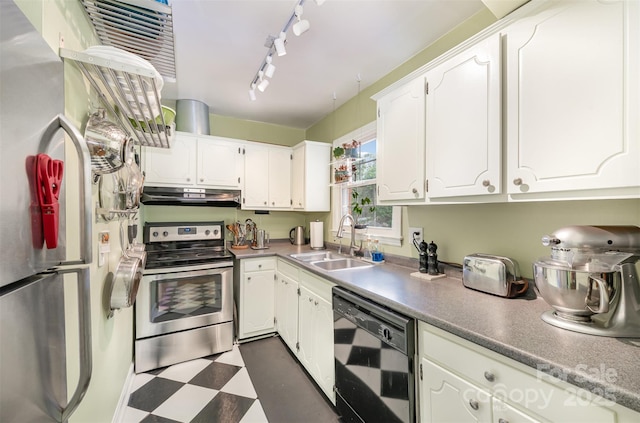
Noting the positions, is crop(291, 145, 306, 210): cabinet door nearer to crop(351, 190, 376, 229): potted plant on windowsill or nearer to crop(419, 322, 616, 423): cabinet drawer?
crop(351, 190, 376, 229): potted plant on windowsill

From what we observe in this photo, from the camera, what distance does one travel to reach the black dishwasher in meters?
1.16

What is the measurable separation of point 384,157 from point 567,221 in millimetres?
1020

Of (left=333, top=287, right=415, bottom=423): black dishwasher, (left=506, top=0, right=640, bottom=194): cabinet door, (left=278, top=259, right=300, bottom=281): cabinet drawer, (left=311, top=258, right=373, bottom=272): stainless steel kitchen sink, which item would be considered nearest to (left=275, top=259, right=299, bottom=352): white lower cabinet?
(left=278, top=259, right=300, bottom=281): cabinet drawer

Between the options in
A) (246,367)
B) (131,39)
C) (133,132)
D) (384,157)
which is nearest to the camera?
(131,39)

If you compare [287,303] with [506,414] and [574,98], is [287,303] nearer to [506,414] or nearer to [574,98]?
[506,414]

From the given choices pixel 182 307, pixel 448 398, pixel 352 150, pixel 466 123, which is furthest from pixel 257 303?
pixel 466 123

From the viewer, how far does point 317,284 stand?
1.92m

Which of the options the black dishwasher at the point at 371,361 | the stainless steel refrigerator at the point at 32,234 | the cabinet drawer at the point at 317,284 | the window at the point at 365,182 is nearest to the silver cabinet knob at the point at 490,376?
the black dishwasher at the point at 371,361

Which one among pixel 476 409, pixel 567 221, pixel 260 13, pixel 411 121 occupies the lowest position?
pixel 476 409

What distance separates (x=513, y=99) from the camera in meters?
1.12

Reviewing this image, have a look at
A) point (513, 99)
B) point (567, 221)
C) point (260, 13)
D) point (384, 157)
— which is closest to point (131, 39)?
point (260, 13)

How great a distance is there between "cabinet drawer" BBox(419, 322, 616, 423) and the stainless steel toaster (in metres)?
0.46

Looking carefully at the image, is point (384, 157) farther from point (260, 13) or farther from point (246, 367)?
point (246, 367)

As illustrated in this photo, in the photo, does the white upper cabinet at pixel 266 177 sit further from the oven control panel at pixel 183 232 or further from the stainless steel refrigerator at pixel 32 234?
the stainless steel refrigerator at pixel 32 234
